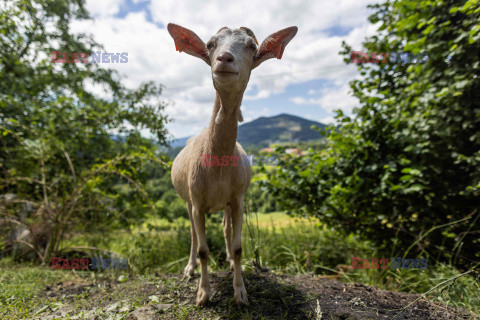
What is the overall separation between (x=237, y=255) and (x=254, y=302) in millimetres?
528

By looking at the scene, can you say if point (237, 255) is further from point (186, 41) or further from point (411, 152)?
point (411, 152)

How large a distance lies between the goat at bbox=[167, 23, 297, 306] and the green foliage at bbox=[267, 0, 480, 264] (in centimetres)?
231

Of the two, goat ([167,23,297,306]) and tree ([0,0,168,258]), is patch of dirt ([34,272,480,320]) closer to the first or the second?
goat ([167,23,297,306])

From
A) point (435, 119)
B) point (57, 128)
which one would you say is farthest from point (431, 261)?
point (57, 128)

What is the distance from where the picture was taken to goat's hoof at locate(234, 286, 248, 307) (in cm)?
251

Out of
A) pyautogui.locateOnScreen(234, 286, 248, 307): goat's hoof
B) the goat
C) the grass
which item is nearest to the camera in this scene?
the goat

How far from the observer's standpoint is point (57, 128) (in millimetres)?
5914

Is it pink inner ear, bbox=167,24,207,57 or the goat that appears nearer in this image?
the goat

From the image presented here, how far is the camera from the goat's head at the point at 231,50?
1.94 metres

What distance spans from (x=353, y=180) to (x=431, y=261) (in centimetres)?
197

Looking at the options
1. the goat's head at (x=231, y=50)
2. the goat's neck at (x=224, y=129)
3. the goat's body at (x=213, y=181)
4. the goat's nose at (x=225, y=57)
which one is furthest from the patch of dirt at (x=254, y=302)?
the goat's nose at (x=225, y=57)

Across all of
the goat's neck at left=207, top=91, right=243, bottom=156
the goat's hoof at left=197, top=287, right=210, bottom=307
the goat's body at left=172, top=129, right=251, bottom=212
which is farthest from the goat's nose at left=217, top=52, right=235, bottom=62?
the goat's hoof at left=197, top=287, right=210, bottom=307

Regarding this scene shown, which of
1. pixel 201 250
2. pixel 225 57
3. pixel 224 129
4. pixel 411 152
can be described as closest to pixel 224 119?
pixel 224 129

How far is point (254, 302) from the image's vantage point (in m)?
2.58
